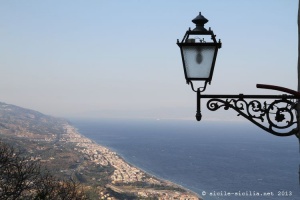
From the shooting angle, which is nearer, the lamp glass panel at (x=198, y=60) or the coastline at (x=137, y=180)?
the lamp glass panel at (x=198, y=60)

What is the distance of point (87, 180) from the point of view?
7606cm

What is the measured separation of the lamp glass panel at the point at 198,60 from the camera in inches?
136

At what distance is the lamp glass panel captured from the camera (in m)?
3.46

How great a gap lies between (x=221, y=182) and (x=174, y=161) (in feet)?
115

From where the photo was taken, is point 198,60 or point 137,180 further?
point 137,180

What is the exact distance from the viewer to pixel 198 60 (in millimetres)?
3473

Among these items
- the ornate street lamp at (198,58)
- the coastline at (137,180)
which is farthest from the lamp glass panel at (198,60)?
the coastline at (137,180)

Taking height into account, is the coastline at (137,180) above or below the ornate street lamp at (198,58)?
below

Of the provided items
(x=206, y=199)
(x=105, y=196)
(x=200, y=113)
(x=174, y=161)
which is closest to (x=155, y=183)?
(x=206, y=199)

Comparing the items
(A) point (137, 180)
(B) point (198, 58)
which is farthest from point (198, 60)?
(A) point (137, 180)

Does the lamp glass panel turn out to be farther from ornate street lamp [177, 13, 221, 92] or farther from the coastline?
the coastline

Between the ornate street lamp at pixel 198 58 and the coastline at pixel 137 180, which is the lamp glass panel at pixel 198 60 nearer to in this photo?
the ornate street lamp at pixel 198 58

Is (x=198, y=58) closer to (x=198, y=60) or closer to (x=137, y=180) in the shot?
(x=198, y=60)

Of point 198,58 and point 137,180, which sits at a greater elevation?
point 198,58
